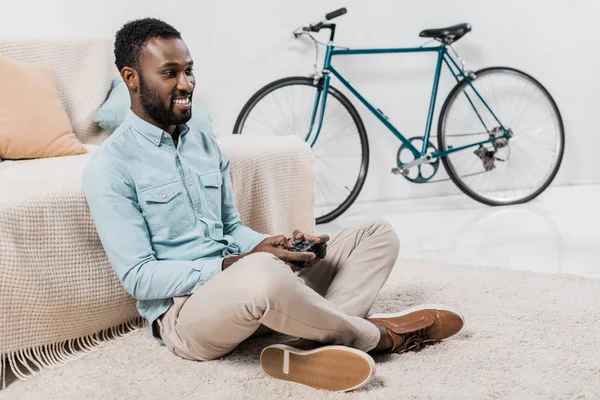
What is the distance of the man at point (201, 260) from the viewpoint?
4.65ft

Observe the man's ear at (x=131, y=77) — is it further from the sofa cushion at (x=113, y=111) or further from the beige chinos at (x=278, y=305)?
the sofa cushion at (x=113, y=111)

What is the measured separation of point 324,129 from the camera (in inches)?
137

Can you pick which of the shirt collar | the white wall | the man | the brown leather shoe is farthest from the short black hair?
the white wall

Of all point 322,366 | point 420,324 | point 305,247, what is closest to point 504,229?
point 420,324

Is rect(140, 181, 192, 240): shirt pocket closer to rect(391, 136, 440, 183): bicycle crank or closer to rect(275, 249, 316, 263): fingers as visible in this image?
rect(275, 249, 316, 263): fingers

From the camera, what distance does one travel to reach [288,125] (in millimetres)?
3439

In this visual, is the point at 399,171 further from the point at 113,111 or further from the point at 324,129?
the point at 113,111

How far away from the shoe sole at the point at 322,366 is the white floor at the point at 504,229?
1198 mm

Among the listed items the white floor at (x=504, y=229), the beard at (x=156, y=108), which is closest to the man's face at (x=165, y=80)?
the beard at (x=156, y=108)

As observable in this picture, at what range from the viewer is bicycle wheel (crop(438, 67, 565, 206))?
357 centimetres

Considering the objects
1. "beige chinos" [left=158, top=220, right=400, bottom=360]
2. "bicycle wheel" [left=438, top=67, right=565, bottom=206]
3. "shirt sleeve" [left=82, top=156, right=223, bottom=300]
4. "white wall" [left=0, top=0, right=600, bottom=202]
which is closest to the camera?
"beige chinos" [left=158, top=220, right=400, bottom=360]

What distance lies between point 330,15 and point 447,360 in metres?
1.88

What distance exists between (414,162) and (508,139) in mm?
503

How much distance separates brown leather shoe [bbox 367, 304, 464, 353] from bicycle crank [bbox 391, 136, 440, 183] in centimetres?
180
